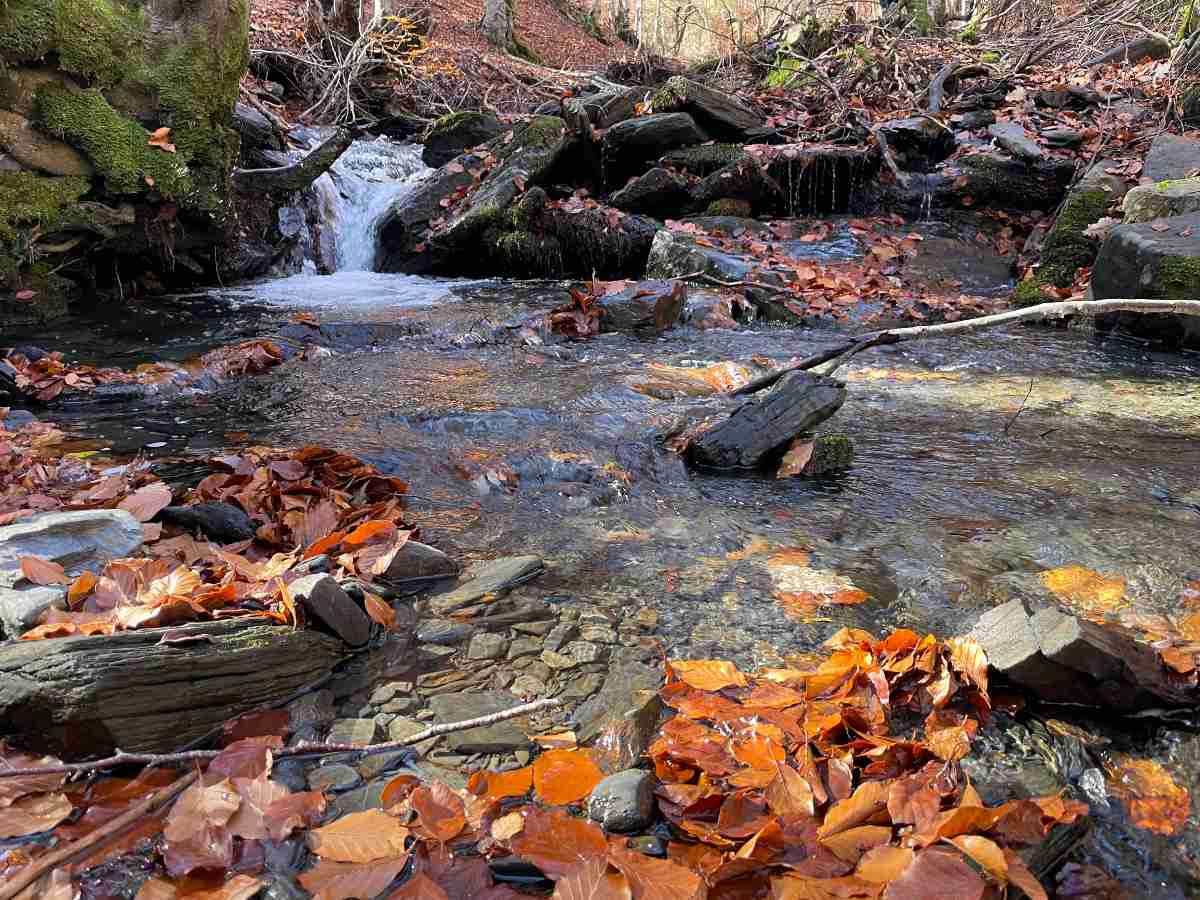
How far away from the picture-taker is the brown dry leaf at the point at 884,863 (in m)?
1.42

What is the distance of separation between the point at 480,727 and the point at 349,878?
1.57ft

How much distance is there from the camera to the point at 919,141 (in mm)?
10977

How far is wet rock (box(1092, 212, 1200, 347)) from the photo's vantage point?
18.9 ft

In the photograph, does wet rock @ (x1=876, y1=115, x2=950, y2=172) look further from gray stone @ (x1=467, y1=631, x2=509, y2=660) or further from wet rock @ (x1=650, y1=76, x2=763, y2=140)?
gray stone @ (x1=467, y1=631, x2=509, y2=660)

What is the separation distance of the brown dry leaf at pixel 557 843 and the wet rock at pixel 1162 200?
294 inches

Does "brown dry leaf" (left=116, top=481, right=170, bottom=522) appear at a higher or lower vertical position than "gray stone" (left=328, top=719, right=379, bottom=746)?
higher

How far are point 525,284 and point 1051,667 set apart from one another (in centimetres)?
816

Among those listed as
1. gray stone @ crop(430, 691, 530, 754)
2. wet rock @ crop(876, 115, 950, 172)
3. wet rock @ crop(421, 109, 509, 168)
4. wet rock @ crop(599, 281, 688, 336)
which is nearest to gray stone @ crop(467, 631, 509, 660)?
gray stone @ crop(430, 691, 530, 754)

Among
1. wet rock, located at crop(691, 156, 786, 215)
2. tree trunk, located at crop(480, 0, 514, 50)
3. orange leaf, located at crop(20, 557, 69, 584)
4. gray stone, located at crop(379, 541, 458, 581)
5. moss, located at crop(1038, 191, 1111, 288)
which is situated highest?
tree trunk, located at crop(480, 0, 514, 50)

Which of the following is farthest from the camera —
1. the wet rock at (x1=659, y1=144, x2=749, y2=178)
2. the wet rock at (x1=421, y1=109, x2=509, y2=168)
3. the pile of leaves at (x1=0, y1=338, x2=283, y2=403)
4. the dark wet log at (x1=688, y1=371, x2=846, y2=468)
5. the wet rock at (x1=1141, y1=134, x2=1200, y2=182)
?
the wet rock at (x1=421, y1=109, x2=509, y2=168)

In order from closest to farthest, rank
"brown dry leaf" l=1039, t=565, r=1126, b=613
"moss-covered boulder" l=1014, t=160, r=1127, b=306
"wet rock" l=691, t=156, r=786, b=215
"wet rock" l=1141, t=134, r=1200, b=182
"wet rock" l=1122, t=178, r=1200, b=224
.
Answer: "brown dry leaf" l=1039, t=565, r=1126, b=613, "wet rock" l=1122, t=178, r=1200, b=224, "wet rock" l=1141, t=134, r=1200, b=182, "moss-covered boulder" l=1014, t=160, r=1127, b=306, "wet rock" l=691, t=156, r=786, b=215

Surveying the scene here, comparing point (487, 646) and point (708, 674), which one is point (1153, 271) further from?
point (487, 646)

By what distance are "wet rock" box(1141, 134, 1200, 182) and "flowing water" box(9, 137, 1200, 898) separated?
2.37 meters

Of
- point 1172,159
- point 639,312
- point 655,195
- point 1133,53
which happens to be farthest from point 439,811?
point 1133,53
